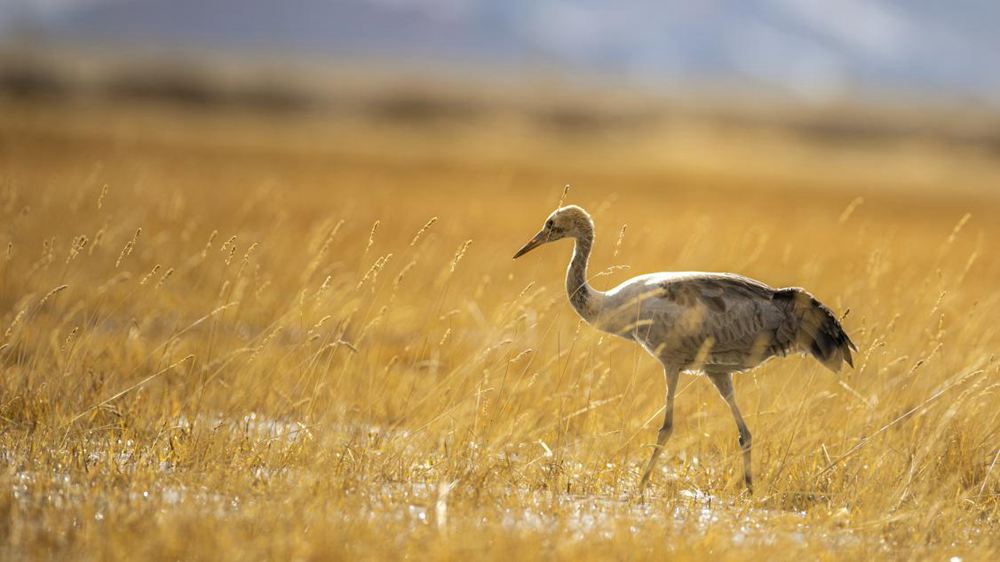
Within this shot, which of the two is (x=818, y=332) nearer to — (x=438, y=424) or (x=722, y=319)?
(x=722, y=319)

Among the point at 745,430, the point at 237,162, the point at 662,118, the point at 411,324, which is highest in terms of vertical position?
the point at 745,430

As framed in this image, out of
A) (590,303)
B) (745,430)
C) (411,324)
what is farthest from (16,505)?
(411,324)

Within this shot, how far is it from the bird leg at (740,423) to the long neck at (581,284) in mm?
983

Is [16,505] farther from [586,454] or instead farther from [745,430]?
[745,430]

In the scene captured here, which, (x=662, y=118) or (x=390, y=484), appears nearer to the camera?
(x=390, y=484)

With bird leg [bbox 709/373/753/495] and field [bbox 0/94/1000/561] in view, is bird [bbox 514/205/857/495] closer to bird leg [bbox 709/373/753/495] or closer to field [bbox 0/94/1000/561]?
bird leg [bbox 709/373/753/495]

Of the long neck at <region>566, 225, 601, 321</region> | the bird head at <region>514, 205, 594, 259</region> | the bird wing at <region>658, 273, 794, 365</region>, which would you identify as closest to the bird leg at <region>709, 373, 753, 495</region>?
the bird wing at <region>658, 273, 794, 365</region>

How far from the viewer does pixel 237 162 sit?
27.2 metres

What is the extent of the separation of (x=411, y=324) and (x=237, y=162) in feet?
57.0

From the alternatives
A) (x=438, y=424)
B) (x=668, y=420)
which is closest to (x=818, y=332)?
(x=668, y=420)

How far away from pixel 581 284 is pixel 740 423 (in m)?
1.34

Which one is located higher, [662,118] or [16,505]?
[16,505]

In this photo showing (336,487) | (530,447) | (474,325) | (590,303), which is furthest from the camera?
(474,325)

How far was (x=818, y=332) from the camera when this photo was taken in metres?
6.64
